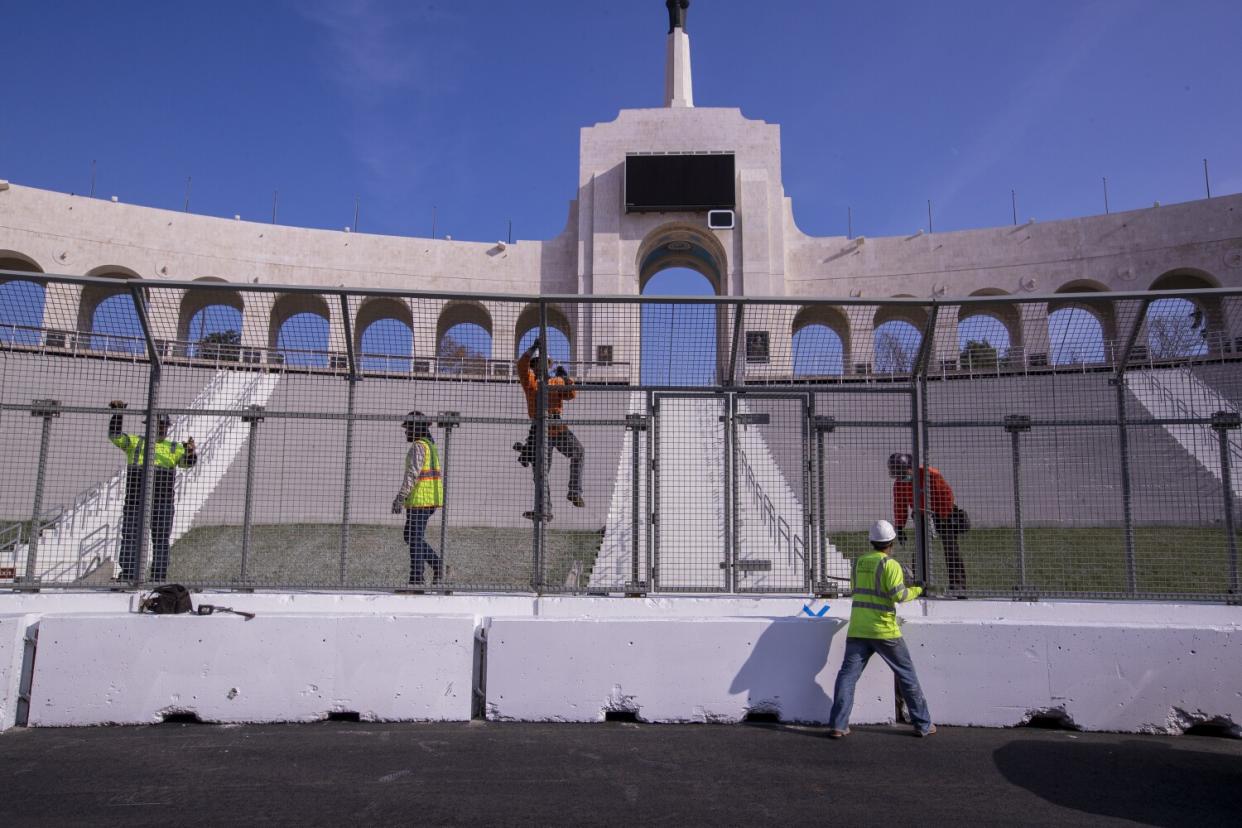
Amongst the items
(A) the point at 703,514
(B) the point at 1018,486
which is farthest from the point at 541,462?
(B) the point at 1018,486

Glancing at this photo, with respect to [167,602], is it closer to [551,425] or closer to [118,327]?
[118,327]

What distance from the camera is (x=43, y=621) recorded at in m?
5.80

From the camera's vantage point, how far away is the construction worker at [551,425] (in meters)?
7.32

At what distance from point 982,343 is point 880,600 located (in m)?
2.80

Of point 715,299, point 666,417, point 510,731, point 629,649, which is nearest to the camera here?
point 510,731

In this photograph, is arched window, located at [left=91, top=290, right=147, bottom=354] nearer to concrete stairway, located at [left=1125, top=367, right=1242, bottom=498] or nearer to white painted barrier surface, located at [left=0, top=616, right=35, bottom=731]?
white painted barrier surface, located at [left=0, top=616, right=35, bottom=731]

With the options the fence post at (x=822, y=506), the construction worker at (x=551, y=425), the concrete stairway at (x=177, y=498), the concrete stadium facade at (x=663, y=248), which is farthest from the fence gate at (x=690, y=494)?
the concrete stadium facade at (x=663, y=248)

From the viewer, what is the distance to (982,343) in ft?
24.2

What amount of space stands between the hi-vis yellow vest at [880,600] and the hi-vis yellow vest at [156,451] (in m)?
6.03

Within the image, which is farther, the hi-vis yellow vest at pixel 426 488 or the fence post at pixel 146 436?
the hi-vis yellow vest at pixel 426 488

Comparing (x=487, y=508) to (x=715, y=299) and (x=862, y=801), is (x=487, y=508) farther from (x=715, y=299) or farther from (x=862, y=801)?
(x=862, y=801)

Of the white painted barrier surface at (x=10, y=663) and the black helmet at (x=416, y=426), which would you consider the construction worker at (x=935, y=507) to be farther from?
the white painted barrier surface at (x=10, y=663)

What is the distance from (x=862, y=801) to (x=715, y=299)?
405 centimetres

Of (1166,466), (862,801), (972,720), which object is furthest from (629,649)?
(1166,466)
